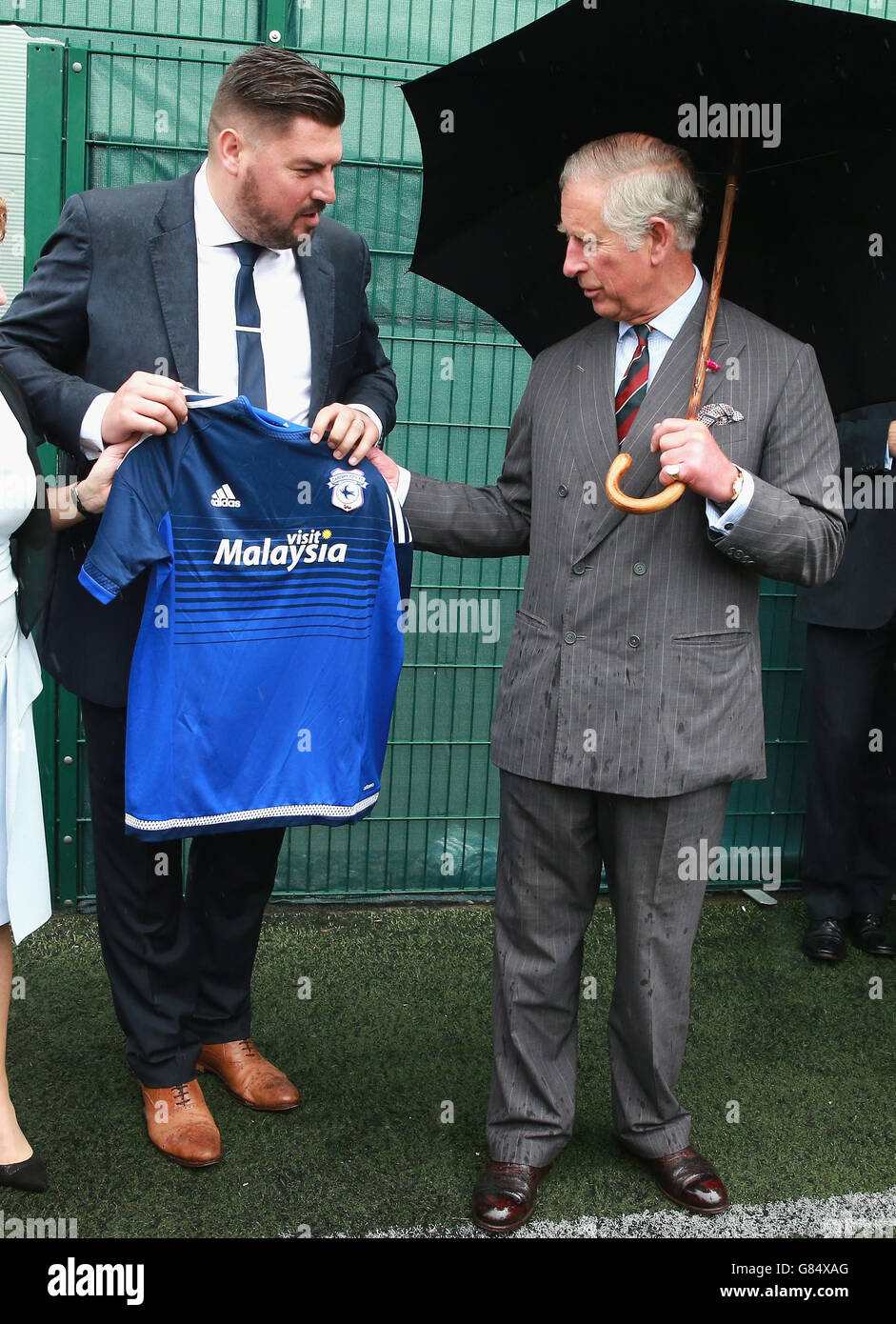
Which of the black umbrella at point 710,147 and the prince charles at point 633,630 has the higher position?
the black umbrella at point 710,147

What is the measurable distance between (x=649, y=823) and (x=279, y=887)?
216cm

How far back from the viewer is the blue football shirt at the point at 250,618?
8.37ft

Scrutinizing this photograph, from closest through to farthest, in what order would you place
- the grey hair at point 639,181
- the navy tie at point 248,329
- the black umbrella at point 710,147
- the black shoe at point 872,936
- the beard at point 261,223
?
the black umbrella at point 710,147 → the grey hair at point 639,181 → the beard at point 261,223 → the navy tie at point 248,329 → the black shoe at point 872,936

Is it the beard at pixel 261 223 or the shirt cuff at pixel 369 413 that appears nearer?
the beard at pixel 261 223

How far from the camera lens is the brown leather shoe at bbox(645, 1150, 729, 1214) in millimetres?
2734

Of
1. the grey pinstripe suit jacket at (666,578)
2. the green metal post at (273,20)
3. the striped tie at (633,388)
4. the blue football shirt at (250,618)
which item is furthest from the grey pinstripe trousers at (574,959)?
the green metal post at (273,20)

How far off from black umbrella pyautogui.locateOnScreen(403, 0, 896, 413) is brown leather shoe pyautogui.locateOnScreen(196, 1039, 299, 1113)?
6.17 feet

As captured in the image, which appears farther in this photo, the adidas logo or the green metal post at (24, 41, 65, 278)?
the green metal post at (24, 41, 65, 278)

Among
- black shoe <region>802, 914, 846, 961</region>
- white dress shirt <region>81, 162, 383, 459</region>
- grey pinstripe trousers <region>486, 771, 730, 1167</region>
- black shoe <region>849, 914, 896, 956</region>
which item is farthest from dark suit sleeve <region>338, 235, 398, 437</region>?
black shoe <region>849, 914, 896, 956</region>

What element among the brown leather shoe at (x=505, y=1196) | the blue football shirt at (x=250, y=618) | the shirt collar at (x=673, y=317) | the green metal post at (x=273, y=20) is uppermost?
the green metal post at (x=273, y=20)

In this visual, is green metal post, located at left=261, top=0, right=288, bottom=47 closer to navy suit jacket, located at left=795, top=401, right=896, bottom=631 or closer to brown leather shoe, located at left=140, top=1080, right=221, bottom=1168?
navy suit jacket, located at left=795, top=401, right=896, bottom=631

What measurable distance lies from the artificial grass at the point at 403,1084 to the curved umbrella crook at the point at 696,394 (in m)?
1.56

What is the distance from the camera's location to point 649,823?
8.39ft

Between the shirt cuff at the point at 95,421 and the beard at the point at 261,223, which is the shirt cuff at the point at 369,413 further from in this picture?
the shirt cuff at the point at 95,421
